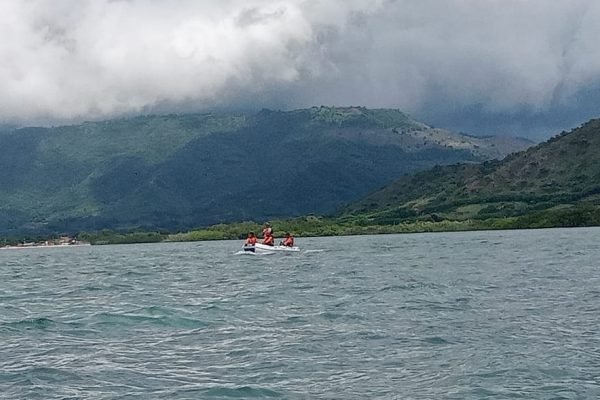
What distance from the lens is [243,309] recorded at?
51.1 m

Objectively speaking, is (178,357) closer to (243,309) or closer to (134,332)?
(134,332)

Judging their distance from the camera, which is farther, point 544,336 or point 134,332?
point 134,332

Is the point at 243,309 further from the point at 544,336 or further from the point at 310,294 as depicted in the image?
the point at 544,336

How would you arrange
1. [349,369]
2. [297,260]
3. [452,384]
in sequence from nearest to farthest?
[452,384]
[349,369]
[297,260]

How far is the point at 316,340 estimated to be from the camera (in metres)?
37.7

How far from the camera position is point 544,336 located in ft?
119

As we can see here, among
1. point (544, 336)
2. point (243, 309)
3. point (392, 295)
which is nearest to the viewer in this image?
point (544, 336)

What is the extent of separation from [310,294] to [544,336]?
2510cm

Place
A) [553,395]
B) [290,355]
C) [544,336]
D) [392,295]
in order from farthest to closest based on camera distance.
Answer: [392,295]
[544,336]
[290,355]
[553,395]

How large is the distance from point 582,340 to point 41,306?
36922mm

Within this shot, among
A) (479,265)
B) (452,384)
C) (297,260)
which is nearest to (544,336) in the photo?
(452,384)

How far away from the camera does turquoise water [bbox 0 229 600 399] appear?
28.8 m

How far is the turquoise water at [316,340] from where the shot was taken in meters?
28.8

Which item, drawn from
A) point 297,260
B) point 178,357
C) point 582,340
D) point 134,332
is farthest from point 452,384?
point 297,260
